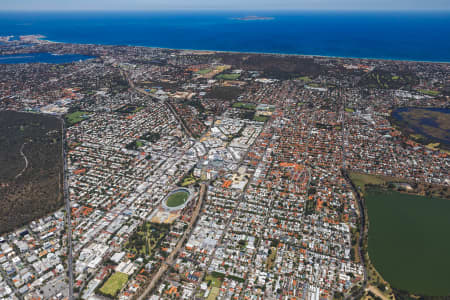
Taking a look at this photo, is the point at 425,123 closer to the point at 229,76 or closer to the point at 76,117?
the point at 229,76

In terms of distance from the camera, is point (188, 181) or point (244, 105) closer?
point (188, 181)

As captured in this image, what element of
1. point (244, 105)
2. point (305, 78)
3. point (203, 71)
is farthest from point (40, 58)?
point (305, 78)

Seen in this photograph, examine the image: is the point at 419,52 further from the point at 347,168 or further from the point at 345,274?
the point at 345,274

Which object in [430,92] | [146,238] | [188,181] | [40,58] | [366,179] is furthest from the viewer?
[40,58]

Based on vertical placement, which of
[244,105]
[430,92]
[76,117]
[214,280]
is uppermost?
[430,92]

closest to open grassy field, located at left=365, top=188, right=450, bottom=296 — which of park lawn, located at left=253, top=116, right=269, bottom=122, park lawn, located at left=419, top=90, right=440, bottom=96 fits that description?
park lawn, located at left=253, top=116, right=269, bottom=122

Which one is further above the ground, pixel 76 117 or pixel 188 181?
pixel 76 117
